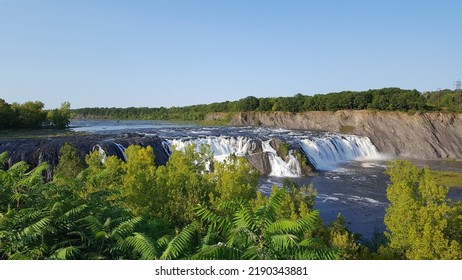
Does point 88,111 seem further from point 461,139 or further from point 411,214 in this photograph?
point 411,214

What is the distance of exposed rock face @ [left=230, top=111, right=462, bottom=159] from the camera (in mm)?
68625

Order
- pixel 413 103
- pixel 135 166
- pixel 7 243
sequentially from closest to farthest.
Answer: pixel 7 243 → pixel 135 166 → pixel 413 103

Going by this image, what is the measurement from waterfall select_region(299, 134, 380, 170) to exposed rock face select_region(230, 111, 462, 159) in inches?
194

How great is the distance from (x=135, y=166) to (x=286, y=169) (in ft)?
94.6

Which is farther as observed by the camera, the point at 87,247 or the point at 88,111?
the point at 88,111

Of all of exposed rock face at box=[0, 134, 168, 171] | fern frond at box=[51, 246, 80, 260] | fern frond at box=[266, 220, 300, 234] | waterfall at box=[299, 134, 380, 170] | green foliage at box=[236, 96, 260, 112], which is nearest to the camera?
fern frond at box=[266, 220, 300, 234]

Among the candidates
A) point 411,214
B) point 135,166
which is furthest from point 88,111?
point 411,214

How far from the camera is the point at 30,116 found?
6488 cm

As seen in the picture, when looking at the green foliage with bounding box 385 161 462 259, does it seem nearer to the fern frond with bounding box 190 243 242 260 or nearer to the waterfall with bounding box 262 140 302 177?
the fern frond with bounding box 190 243 242 260

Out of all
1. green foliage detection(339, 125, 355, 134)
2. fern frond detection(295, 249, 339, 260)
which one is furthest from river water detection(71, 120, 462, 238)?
fern frond detection(295, 249, 339, 260)

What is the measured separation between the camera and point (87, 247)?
745 centimetres

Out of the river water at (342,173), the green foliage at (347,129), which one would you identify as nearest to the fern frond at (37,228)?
the river water at (342,173)

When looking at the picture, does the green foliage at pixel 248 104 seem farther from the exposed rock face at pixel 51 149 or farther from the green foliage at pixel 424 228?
the green foliage at pixel 424 228

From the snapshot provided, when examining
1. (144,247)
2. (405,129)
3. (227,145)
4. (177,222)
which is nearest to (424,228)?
(177,222)
